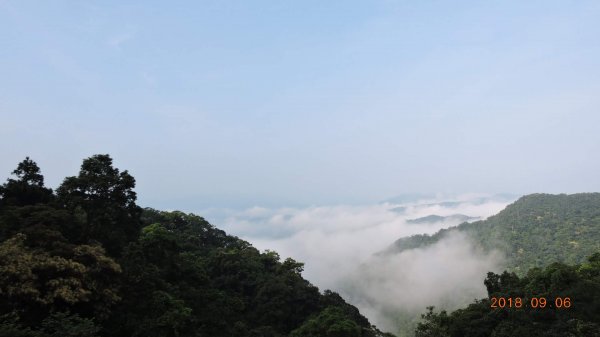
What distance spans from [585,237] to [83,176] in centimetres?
9327

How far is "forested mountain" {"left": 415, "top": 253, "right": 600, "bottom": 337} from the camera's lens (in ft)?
83.1

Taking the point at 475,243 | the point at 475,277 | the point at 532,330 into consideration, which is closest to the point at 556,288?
the point at 532,330

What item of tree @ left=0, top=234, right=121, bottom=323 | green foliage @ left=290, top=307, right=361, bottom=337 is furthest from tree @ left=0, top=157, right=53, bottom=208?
green foliage @ left=290, top=307, right=361, bottom=337

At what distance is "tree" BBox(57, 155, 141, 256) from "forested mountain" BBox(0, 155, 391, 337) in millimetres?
51

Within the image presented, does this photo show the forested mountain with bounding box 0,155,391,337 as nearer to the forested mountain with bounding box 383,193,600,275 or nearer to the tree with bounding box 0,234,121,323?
the tree with bounding box 0,234,121,323

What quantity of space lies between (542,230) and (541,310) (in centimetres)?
8742

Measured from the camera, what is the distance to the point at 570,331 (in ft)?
80.4

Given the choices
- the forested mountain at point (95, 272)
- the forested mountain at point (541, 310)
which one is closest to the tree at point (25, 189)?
the forested mountain at point (95, 272)

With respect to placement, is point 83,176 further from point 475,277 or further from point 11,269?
point 475,277

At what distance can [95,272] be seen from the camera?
18.1 metres
